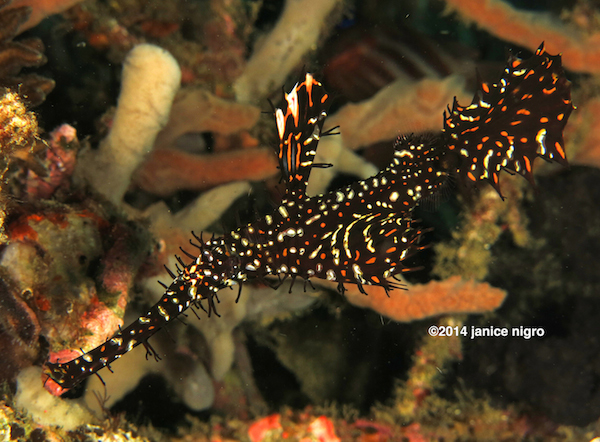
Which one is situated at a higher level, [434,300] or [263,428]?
[434,300]

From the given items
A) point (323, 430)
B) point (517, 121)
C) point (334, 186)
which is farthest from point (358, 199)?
point (323, 430)

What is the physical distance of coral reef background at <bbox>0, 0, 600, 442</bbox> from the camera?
199 inches

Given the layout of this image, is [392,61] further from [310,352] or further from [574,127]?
[310,352]

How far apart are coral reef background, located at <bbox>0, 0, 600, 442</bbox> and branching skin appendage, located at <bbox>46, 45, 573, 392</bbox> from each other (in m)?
1.44

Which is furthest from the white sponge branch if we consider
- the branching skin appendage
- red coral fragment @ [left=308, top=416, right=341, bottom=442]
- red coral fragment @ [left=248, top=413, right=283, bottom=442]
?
red coral fragment @ [left=308, top=416, right=341, bottom=442]

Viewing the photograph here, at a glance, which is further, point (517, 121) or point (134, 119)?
point (134, 119)

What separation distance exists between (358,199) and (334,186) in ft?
8.28

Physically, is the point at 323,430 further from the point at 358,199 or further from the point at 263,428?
the point at 358,199

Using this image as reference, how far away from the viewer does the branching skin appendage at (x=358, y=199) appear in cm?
286

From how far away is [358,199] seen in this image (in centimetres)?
323

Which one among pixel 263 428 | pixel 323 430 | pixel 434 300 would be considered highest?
pixel 434 300

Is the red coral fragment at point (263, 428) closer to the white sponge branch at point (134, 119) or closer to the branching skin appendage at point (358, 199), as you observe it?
the branching skin appendage at point (358, 199)

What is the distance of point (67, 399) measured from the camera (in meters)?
4.04

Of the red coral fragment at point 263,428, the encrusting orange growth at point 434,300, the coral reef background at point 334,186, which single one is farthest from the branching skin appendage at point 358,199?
the red coral fragment at point 263,428
